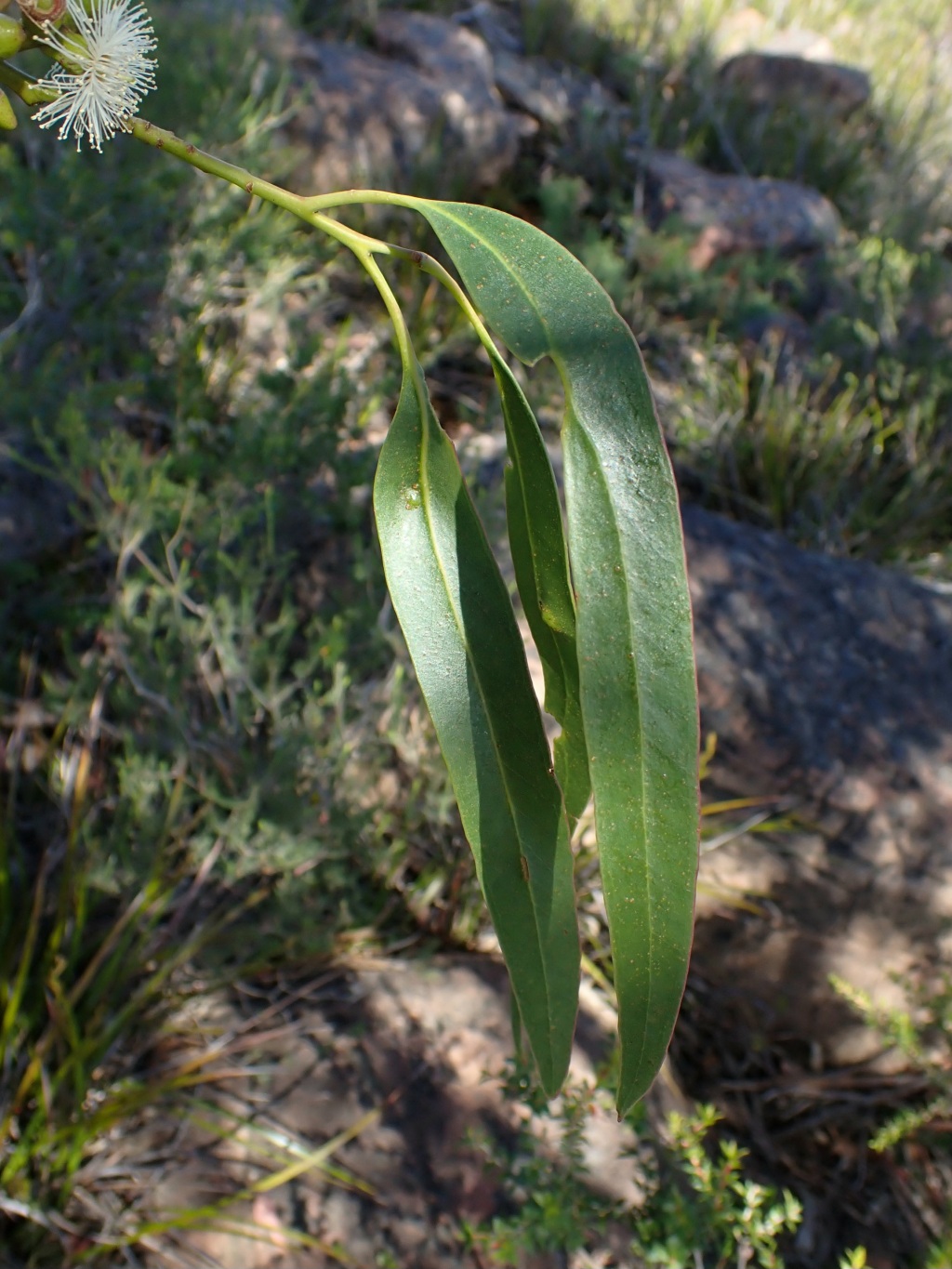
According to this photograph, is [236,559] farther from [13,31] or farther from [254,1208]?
[13,31]

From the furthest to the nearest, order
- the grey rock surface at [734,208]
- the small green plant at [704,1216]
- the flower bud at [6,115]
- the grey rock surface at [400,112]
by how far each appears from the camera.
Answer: the grey rock surface at [734,208]
the grey rock surface at [400,112]
the small green plant at [704,1216]
the flower bud at [6,115]

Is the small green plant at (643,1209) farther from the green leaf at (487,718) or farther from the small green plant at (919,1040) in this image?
the green leaf at (487,718)

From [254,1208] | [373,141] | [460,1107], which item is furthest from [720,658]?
[373,141]

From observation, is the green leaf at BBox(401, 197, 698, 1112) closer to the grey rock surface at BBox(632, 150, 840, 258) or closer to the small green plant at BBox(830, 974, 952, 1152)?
the small green plant at BBox(830, 974, 952, 1152)

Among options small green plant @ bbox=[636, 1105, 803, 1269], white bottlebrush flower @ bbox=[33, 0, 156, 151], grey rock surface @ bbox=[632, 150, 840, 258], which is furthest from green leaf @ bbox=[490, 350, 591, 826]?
grey rock surface @ bbox=[632, 150, 840, 258]

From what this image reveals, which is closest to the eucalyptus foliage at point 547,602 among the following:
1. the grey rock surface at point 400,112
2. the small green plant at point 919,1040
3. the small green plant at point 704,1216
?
the small green plant at point 704,1216

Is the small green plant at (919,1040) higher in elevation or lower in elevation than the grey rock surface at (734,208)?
lower

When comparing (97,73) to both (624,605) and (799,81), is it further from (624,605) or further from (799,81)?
(799,81)
